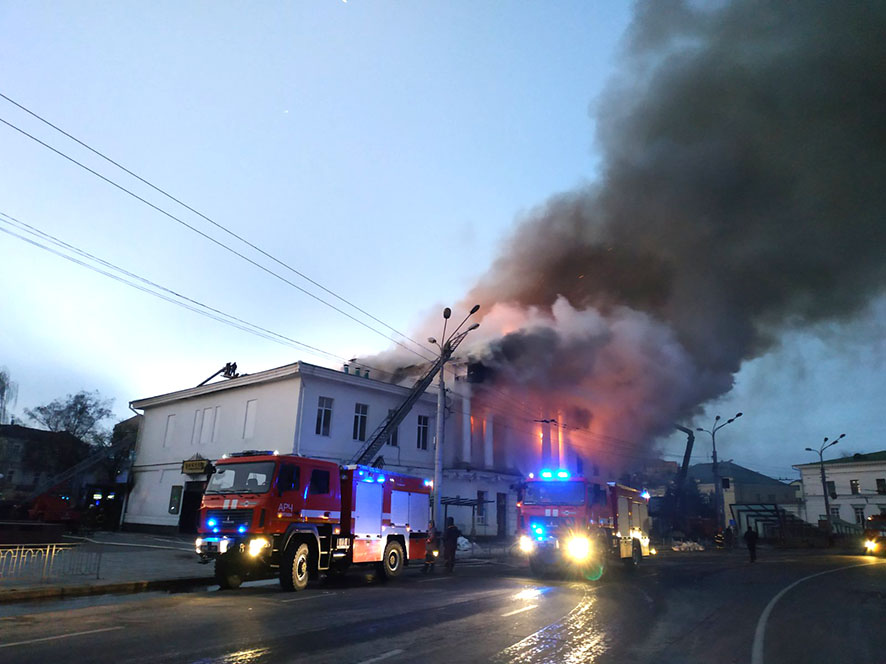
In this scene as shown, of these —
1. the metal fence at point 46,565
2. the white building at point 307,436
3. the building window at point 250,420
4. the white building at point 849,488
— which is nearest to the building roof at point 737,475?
the white building at point 849,488

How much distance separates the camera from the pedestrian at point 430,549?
17433mm

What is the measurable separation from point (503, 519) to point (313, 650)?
30053mm

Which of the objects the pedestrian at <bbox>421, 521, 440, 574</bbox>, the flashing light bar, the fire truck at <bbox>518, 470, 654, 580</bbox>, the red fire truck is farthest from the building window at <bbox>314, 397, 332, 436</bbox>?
the flashing light bar

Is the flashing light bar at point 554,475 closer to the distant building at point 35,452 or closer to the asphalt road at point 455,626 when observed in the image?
the asphalt road at point 455,626

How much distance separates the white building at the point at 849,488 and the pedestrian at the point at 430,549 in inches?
2249

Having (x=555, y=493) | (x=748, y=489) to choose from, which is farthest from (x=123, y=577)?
(x=748, y=489)

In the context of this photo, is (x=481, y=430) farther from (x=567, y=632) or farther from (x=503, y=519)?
(x=567, y=632)

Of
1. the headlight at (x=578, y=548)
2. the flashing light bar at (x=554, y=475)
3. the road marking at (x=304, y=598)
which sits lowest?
the road marking at (x=304, y=598)

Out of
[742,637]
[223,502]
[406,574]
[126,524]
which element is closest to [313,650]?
[742,637]

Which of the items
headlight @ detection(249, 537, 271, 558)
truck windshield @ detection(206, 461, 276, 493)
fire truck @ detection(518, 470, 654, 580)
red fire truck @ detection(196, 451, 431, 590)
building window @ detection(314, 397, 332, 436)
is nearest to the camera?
headlight @ detection(249, 537, 271, 558)

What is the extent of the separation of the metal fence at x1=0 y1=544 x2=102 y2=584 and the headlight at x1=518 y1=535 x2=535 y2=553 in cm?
1044

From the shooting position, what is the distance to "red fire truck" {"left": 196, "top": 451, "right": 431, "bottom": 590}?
38.7 ft

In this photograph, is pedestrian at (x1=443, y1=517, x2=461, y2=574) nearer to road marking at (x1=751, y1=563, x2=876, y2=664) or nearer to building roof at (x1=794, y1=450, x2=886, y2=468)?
road marking at (x1=751, y1=563, x2=876, y2=664)

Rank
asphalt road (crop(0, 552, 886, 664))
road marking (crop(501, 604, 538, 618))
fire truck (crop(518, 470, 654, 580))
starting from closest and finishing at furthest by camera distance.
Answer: asphalt road (crop(0, 552, 886, 664)), road marking (crop(501, 604, 538, 618)), fire truck (crop(518, 470, 654, 580))
